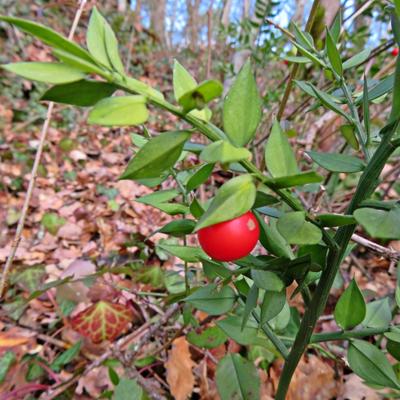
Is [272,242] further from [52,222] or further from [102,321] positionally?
[52,222]

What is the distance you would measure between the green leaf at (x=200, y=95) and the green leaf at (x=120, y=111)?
3 centimetres

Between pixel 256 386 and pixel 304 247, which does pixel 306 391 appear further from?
pixel 304 247

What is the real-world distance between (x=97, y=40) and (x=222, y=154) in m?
0.13

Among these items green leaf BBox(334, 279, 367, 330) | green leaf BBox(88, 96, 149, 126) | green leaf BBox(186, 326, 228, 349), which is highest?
green leaf BBox(88, 96, 149, 126)

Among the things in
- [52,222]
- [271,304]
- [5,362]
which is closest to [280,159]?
[271,304]

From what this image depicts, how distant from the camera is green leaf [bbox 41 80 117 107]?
0.24 m

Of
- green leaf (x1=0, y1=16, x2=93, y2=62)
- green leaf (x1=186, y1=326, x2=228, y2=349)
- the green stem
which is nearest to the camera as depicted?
green leaf (x1=0, y1=16, x2=93, y2=62)

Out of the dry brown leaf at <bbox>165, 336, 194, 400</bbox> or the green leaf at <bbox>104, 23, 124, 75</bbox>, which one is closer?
the green leaf at <bbox>104, 23, 124, 75</bbox>

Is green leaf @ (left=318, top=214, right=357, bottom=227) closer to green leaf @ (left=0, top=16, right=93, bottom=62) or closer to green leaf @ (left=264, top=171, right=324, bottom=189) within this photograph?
green leaf @ (left=264, top=171, right=324, bottom=189)

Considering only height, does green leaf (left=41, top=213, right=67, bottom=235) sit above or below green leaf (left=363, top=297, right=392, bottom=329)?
below

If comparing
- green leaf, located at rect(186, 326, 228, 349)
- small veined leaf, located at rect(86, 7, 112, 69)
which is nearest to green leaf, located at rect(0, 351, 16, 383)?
green leaf, located at rect(186, 326, 228, 349)

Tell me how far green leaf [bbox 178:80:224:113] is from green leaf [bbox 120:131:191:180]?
2 centimetres

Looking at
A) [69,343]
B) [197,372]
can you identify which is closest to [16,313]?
[69,343]

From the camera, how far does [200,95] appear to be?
0.24 m
